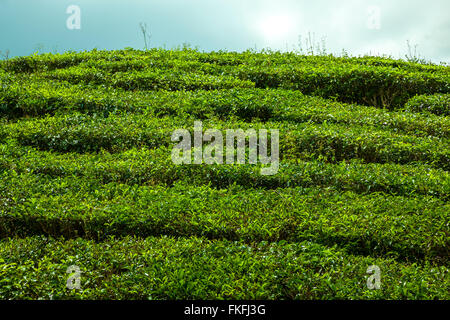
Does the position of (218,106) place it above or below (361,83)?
below

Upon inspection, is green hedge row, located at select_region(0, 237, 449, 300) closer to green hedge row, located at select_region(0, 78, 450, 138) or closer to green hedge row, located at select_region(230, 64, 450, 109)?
green hedge row, located at select_region(0, 78, 450, 138)

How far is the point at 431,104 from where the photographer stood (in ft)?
38.0

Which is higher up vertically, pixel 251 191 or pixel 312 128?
pixel 312 128

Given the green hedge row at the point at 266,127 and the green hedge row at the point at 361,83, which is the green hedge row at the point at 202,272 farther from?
the green hedge row at the point at 361,83

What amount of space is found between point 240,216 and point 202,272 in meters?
1.46

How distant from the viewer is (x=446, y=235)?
6578 mm

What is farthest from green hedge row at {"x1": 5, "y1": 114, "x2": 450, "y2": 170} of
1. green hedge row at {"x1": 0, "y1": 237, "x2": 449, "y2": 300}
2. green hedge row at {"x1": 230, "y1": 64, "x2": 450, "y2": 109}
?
green hedge row at {"x1": 0, "y1": 237, "x2": 449, "y2": 300}

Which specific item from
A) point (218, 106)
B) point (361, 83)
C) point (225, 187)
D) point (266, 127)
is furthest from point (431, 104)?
point (225, 187)

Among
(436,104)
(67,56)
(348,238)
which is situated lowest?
(348,238)

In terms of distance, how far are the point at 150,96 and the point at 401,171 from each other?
658 cm

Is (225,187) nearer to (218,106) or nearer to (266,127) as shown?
(266,127)

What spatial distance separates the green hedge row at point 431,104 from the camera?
11.4 m

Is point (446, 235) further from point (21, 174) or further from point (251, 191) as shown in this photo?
point (21, 174)
